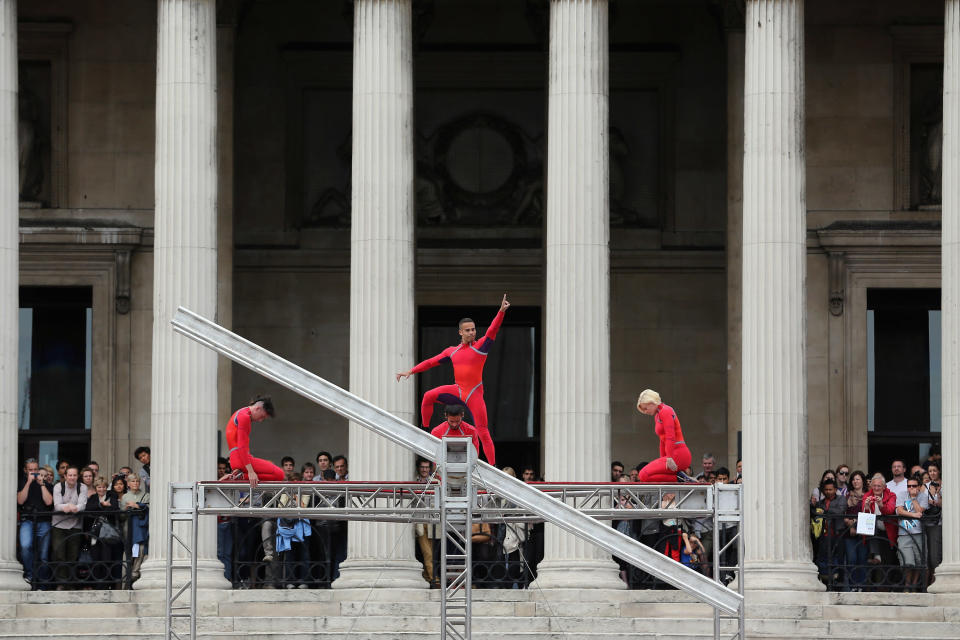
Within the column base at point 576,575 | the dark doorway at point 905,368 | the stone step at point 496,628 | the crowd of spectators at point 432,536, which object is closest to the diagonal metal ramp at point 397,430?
the stone step at point 496,628

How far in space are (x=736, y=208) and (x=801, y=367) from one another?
807cm

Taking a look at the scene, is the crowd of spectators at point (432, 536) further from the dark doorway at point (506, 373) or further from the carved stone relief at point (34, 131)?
the carved stone relief at point (34, 131)

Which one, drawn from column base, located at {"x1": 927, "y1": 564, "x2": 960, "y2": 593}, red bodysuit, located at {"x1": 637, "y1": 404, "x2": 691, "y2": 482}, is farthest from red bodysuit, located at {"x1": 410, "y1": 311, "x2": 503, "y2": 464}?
column base, located at {"x1": 927, "y1": 564, "x2": 960, "y2": 593}

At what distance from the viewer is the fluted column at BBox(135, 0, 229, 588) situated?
49344mm

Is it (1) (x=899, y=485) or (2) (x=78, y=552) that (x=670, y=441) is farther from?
(2) (x=78, y=552)

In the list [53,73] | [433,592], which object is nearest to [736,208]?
[433,592]

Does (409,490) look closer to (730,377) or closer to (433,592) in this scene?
(433,592)

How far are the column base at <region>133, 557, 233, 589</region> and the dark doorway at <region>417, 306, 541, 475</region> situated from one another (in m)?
12.8

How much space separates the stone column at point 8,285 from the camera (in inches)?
1949

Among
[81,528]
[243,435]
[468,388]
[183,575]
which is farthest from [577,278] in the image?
[243,435]

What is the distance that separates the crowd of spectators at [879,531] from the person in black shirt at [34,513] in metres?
16.3

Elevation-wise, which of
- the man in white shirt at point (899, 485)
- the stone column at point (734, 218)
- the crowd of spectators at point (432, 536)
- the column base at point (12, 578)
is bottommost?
the column base at point (12, 578)

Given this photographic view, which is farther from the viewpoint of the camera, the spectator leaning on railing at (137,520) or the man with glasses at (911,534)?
the spectator leaning on railing at (137,520)

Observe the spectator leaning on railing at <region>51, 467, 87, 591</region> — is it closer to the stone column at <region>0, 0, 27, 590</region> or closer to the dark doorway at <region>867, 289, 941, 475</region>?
the stone column at <region>0, 0, 27, 590</region>
